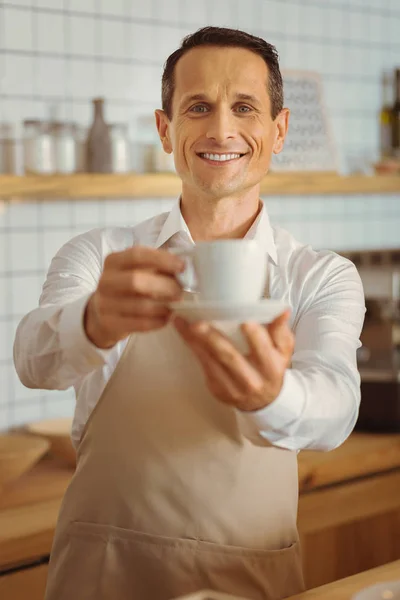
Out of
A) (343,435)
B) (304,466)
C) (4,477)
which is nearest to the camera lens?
(343,435)

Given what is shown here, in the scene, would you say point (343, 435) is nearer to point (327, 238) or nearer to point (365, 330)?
point (365, 330)

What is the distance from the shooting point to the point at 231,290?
1.09m

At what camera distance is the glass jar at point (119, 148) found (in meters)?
2.59

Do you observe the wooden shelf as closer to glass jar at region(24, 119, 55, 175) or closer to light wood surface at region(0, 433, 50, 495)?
glass jar at region(24, 119, 55, 175)

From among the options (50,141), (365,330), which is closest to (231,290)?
(50,141)

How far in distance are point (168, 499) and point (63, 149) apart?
49.9 inches

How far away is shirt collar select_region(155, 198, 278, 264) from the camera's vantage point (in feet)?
5.50

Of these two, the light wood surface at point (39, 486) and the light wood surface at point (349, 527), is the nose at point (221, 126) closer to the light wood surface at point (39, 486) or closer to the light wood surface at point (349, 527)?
the light wood surface at point (39, 486)

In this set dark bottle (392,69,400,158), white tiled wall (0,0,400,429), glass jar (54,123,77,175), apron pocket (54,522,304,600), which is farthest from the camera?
dark bottle (392,69,400,158)

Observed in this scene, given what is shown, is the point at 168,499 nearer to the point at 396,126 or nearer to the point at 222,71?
the point at 222,71

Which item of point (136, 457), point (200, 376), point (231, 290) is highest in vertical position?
point (231, 290)

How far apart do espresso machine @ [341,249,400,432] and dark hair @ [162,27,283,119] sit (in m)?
1.23

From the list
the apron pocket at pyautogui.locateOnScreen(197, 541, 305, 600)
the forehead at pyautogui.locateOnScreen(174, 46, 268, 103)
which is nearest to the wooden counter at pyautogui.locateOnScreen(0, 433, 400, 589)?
the apron pocket at pyautogui.locateOnScreen(197, 541, 305, 600)

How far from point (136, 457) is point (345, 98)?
2.18m
